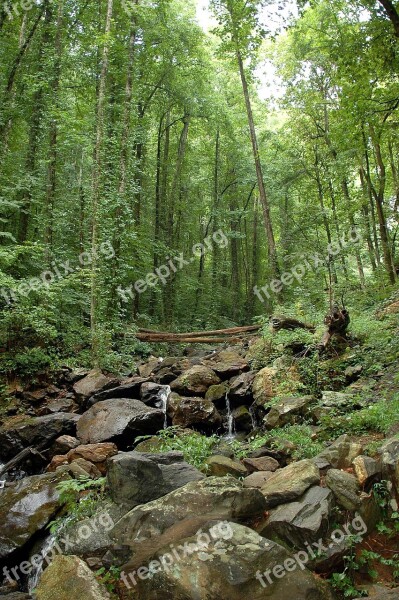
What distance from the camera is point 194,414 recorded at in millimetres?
9047

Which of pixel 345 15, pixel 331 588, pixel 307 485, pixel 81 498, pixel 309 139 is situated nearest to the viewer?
pixel 331 588

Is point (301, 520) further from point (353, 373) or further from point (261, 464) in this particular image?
point (353, 373)

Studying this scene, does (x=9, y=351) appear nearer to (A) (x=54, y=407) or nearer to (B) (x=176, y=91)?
(A) (x=54, y=407)

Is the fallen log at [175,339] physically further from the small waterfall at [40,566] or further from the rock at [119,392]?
the small waterfall at [40,566]

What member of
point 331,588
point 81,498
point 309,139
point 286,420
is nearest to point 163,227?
point 309,139

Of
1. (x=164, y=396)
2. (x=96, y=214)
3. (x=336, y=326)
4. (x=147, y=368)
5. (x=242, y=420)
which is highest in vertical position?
(x=96, y=214)

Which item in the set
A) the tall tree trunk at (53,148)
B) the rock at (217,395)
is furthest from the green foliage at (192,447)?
the tall tree trunk at (53,148)

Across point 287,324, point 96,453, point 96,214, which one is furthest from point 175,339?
point 96,453

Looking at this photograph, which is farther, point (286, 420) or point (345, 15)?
point (345, 15)

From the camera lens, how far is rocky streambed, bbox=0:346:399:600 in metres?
3.43

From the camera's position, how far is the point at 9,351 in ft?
34.2

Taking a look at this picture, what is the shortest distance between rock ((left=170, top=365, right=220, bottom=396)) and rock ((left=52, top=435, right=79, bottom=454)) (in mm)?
3013

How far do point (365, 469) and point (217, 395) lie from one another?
5.73 metres

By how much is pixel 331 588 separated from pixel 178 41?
22.0m
